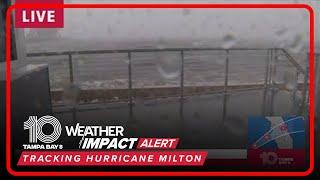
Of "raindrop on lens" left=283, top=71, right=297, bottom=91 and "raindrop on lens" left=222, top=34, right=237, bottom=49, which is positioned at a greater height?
"raindrop on lens" left=222, top=34, right=237, bottom=49

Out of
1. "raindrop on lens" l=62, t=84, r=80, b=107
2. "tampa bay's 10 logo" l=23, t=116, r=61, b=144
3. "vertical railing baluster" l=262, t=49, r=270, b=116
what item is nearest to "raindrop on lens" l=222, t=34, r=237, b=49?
"vertical railing baluster" l=262, t=49, r=270, b=116

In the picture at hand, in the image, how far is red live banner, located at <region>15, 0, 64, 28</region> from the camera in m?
1.93

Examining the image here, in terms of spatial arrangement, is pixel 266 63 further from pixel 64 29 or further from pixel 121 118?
pixel 64 29

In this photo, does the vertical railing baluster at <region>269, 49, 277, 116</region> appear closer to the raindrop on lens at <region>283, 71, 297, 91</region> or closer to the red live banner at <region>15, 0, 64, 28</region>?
the raindrop on lens at <region>283, 71, 297, 91</region>

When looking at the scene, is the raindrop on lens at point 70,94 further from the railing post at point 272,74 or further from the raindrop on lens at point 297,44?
the raindrop on lens at point 297,44

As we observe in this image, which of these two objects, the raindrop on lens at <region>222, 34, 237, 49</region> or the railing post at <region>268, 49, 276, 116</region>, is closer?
the raindrop on lens at <region>222, 34, 237, 49</region>

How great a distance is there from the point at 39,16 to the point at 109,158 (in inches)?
29.2

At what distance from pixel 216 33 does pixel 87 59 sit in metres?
0.69

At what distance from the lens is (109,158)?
205 centimetres

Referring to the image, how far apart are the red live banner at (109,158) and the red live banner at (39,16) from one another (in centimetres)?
61

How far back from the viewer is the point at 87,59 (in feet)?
7.27

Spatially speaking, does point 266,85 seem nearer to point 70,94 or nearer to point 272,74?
point 272,74

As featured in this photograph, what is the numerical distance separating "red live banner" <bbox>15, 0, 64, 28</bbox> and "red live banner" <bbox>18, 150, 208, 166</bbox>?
61 cm

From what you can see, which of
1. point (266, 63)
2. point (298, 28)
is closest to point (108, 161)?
point (266, 63)
